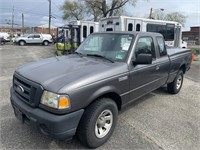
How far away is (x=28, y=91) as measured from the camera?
2.75 meters

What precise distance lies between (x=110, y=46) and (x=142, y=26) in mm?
9499

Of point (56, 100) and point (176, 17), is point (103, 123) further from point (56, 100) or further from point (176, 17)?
point (176, 17)

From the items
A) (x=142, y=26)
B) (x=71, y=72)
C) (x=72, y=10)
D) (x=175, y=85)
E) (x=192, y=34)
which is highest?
(x=72, y=10)

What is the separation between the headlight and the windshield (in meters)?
1.38

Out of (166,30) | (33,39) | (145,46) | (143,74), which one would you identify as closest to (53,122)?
(143,74)

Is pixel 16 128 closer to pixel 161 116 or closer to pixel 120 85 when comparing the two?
pixel 120 85

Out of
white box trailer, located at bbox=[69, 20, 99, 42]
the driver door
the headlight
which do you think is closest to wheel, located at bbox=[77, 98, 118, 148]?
the headlight

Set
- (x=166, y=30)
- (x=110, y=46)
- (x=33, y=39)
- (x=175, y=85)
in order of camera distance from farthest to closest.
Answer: (x=33, y=39)
(x=166, y=30)
(x=175, y=85)
(x=110, y=46)

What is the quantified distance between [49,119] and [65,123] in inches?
8.3

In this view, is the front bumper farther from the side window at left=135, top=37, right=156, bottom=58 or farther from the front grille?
the side window at left=135, top=37, right=156, bottom=58

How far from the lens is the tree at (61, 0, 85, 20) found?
123 feet

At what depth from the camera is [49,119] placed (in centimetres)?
246

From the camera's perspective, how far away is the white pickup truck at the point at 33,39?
27.7 meters

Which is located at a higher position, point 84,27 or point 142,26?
point 84,27
